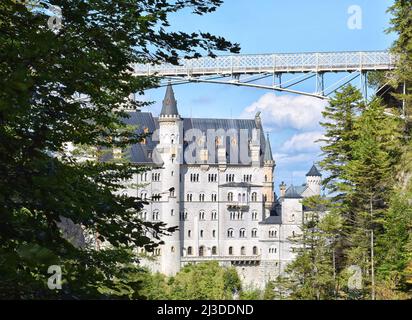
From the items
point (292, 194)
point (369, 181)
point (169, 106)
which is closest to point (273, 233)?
point (292, 194)

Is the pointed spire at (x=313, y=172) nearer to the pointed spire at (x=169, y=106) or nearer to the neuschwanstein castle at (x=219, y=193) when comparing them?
the neuschwanstein castle at (x=219, y=193)

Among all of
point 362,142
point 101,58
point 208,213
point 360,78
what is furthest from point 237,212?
point 101,58

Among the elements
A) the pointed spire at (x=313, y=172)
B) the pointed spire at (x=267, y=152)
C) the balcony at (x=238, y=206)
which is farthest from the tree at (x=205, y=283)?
the pointed spire at (x=267, y=152)

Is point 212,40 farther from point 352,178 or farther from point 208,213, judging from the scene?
point 208,213

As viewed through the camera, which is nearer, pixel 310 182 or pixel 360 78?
pixel 360 78

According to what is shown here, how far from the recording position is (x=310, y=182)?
393 feet

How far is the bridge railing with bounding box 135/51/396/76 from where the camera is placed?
54.2m

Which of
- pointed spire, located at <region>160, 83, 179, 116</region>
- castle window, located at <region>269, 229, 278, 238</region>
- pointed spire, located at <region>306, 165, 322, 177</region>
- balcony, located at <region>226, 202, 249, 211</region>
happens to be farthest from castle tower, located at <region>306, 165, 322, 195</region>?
pointed spire, located at <region>160, 83, 179, 116</region>

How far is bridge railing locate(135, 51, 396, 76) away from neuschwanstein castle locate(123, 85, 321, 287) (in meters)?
46.6

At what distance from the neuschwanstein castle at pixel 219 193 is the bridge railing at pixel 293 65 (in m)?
46.6

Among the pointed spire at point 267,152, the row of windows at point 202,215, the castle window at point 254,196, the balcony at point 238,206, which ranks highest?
the pointed spire at point 267,152

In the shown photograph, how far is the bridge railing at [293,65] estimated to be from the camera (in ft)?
178

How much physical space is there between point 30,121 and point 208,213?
360 ft

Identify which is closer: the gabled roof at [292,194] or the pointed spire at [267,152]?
the gabled roof at [292,194]
